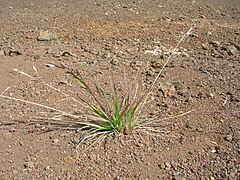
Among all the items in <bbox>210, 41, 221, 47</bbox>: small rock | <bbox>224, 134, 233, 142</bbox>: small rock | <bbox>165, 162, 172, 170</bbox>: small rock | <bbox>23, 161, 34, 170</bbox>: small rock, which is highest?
<bbox>224, 134, 233, 142</bbox>: small rock

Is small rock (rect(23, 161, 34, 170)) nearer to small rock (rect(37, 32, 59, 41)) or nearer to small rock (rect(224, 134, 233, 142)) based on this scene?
small rock (rect(224, 134, 233, 142))

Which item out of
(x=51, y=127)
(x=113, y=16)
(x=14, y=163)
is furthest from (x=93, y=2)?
(x=14, y=163)

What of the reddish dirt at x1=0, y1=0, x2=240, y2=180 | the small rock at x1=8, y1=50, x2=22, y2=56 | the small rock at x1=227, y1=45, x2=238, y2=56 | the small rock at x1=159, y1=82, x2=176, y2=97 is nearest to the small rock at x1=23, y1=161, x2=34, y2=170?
the reddish dirt at x1=0, y1=0, x2=240, y2=180

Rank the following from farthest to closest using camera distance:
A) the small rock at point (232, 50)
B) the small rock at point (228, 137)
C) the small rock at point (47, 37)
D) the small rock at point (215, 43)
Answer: the small rock at point (47, 37) → the small rock at point (215, 43) → the small rock at point (232, 50) → the small rock at point (228, 137)

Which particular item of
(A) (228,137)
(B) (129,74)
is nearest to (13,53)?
(B) (129,74)

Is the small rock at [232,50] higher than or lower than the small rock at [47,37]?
higher

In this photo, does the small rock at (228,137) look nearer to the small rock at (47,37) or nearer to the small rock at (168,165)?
the small rock at (168,165)

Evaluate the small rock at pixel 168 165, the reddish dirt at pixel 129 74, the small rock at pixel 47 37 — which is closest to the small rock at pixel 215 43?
the reddish dirt at pixel 129 74

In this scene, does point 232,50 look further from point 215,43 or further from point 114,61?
point 114,61

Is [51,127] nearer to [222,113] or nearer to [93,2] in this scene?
[222,113]

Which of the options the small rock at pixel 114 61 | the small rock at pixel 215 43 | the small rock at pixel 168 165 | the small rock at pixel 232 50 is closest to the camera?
the small rock at pixel 168 165
